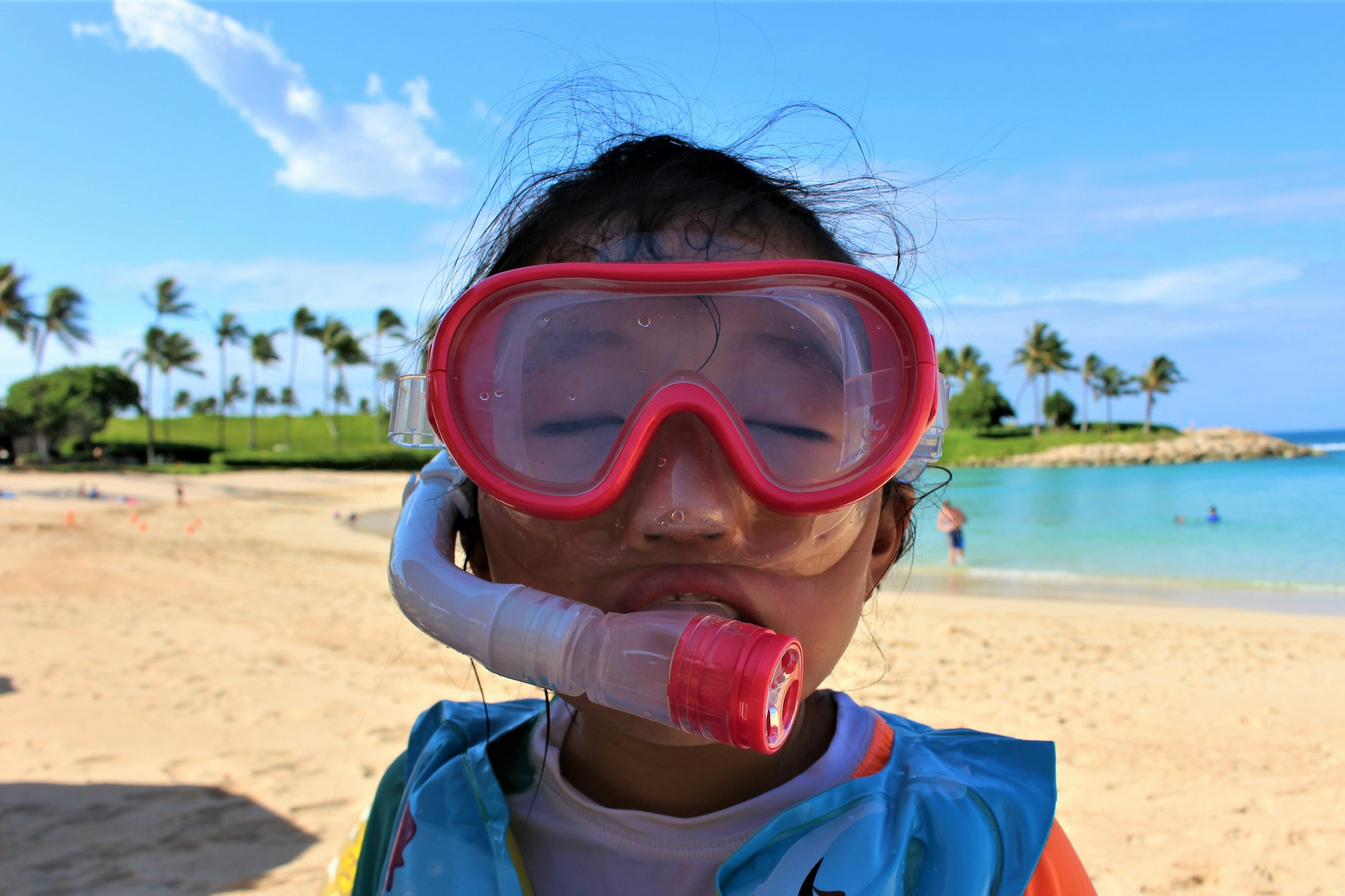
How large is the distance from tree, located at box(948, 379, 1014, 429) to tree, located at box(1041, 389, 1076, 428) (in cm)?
478

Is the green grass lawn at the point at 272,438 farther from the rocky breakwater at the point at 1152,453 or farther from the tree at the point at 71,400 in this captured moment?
the rocky breakwater at the point at 1152,453

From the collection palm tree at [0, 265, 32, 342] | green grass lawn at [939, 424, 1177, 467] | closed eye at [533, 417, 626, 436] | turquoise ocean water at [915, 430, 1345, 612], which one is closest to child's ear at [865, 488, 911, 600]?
closed eye at [533, 417, 626, 436]

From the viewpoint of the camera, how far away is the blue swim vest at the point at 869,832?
41.8 inches

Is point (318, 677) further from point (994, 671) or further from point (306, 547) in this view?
Answer: point (306, 547)

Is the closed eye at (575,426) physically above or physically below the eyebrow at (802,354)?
below

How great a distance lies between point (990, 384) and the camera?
227 feet

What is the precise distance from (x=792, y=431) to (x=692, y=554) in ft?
0.80

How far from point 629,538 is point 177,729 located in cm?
527

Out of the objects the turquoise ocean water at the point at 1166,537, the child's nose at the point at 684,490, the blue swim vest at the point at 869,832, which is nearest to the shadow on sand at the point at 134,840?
the blue swim vest at the point at 869,832

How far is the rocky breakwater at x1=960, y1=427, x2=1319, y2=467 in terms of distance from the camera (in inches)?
2288

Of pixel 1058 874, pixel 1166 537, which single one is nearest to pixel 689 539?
pixel 1058 874

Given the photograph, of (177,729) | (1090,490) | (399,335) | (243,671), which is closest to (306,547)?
(243,671)

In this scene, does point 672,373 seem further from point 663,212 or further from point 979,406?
point 979,406

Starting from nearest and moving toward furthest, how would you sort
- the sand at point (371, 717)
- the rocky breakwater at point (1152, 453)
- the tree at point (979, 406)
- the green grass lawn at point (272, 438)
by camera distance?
the sand at point (371, 717) < the green grass lawn at point (272, 438) < the rocky breakwater at point (1152, 453) < the tree at point (979, 406)
